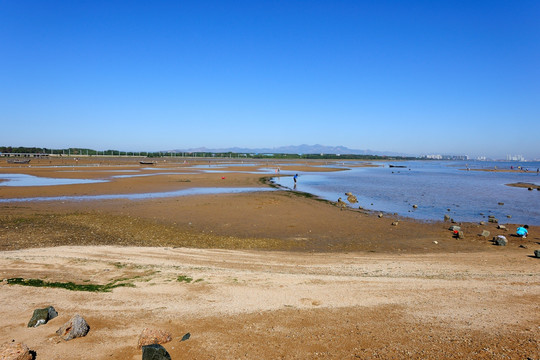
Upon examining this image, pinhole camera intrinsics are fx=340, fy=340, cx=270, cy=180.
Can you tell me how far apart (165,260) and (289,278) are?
15.0 ft

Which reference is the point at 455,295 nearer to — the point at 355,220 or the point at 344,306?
the point at 344,306

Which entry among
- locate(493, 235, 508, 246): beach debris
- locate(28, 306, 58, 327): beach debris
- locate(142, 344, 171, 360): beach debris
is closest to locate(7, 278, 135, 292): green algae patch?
locate(28, 306, 58, 327): beach debris

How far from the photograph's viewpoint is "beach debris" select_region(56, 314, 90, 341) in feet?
20.7

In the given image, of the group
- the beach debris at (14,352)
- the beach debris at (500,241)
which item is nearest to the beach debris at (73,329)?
the beach debris at (14,352)

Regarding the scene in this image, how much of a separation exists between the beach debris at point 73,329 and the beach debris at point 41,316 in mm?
614

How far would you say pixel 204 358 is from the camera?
5.84m

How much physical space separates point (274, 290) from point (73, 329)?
449 centimetres

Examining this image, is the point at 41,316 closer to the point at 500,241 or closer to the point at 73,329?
the point at 73,329

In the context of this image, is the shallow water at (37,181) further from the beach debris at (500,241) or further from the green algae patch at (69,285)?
the beach debris at (500,241)

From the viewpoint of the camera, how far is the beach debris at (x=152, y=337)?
19.8 feet

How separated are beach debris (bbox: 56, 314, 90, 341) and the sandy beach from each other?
0.13 m

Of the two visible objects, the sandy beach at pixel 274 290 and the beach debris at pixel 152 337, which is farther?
the sandy beach at pixel 274 290

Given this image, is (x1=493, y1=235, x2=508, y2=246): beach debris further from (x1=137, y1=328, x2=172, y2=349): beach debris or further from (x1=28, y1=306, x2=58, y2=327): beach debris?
(x1=28, y1=306, x2=58, y2=327): beach debris

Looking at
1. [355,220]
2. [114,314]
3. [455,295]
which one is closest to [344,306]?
[455,295]
